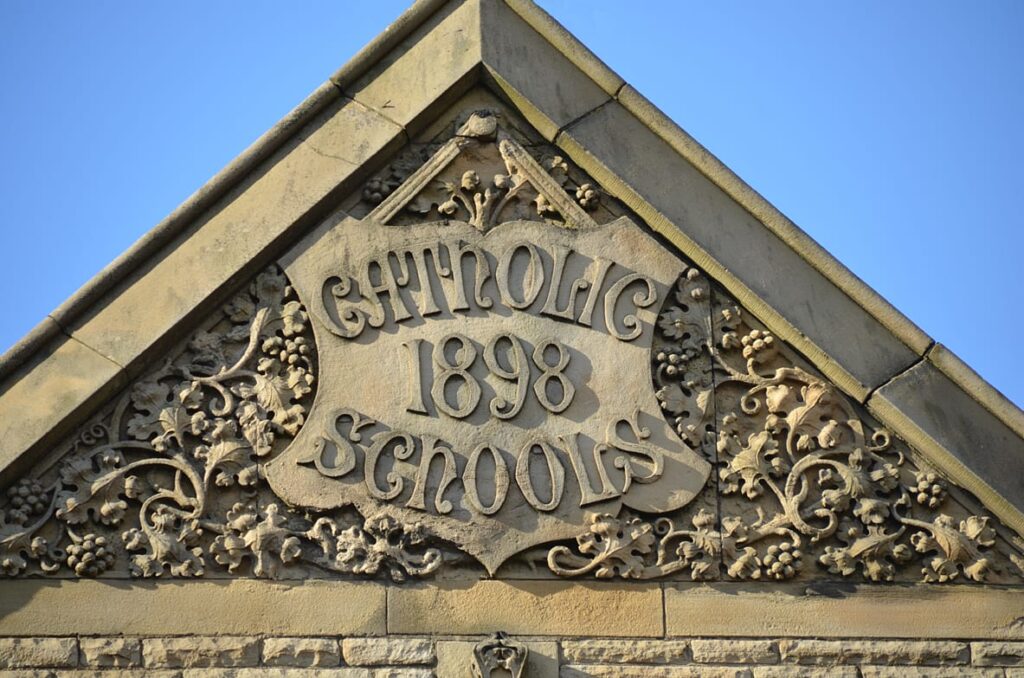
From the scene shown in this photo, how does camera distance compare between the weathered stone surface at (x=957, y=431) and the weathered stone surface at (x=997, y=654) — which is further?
the weathered stone surface at (x=957, y=431)

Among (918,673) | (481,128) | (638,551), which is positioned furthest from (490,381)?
(918,673)

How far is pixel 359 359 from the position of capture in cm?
990

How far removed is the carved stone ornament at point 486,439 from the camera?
31.6ft

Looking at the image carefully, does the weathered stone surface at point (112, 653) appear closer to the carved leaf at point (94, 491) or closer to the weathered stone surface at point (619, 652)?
the carved leaf at point (94, 491)

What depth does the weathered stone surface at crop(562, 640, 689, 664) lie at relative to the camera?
9523 mm

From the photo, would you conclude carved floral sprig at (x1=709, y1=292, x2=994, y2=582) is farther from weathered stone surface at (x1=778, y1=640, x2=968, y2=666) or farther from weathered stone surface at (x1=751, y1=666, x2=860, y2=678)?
weathered stone surface at (x1=751, y1=666, x2=860, y2=678)

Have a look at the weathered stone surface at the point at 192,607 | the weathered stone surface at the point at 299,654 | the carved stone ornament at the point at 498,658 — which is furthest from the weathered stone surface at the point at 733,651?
the weathered stone surface at the point at 299,654

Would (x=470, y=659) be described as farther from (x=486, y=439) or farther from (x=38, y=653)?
(x=38, y=653)

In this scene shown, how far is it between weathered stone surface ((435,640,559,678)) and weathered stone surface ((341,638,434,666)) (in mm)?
57

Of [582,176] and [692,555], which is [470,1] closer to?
[582,176]

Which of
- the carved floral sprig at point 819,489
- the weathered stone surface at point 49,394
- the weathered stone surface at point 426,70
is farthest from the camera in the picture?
the weathered stone surface at point 426,70

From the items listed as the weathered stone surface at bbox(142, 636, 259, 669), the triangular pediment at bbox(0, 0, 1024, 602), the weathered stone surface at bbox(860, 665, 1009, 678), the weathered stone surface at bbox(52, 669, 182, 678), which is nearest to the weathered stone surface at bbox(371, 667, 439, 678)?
the triangular pediment at bbox(0, 0, 1024, 602)

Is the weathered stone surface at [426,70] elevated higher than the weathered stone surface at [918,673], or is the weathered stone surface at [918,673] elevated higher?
the weathered stone surface at [426,70]

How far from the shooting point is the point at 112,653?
9406mm
